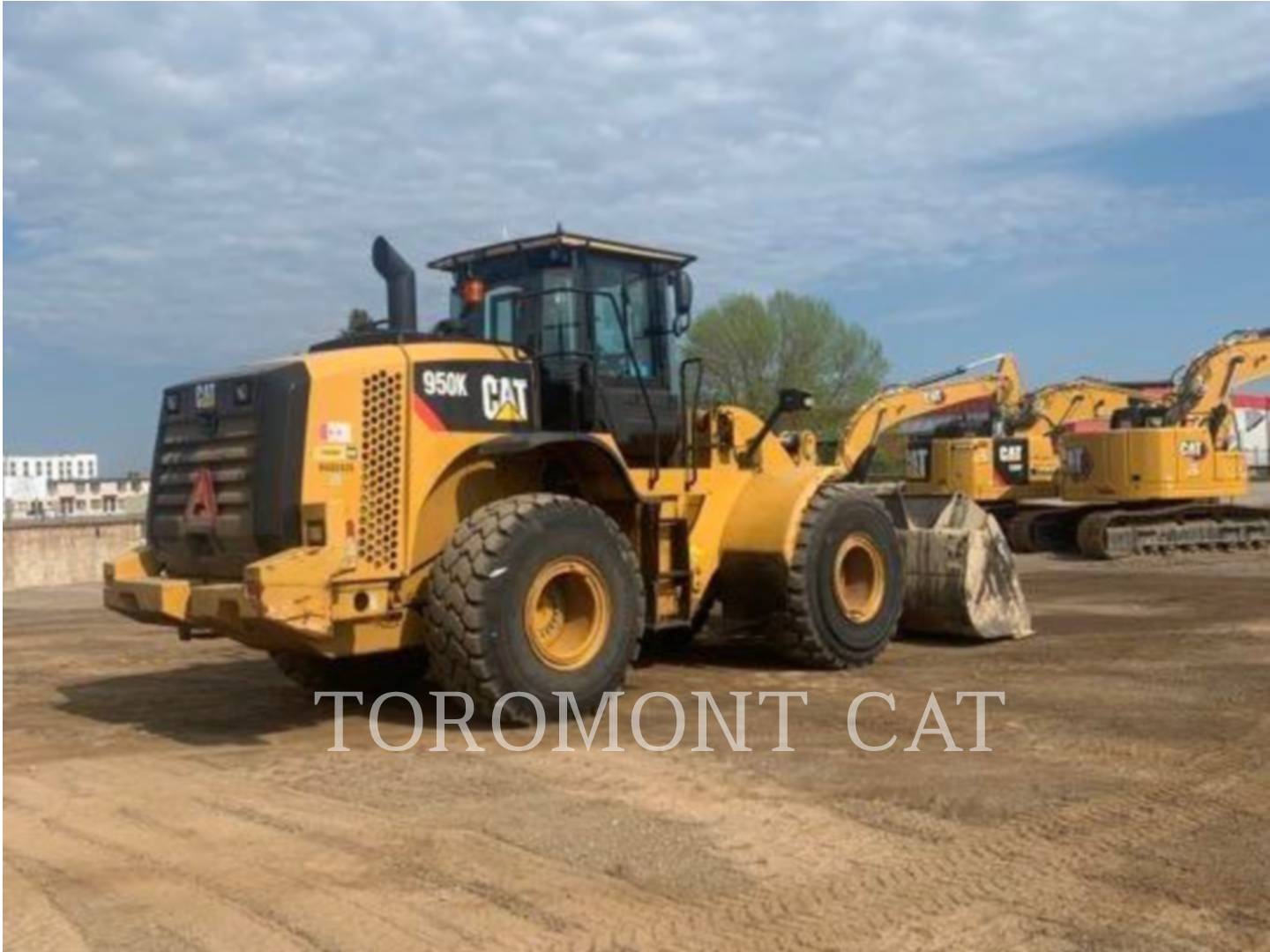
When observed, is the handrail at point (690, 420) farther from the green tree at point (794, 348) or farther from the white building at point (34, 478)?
the green tree at point (794, 348)

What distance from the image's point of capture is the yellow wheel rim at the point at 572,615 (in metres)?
8.09

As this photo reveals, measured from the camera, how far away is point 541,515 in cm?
790

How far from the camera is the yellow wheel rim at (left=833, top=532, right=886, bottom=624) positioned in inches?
402

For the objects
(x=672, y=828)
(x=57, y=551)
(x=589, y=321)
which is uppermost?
(x=589, y=321)

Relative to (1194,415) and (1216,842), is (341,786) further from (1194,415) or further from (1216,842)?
(1194,415)

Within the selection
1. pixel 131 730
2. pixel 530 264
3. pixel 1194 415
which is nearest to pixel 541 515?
pixel 530 264

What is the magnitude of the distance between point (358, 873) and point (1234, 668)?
6.76 meters

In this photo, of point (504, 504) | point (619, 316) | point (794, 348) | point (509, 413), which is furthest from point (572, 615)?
point (794, 348)

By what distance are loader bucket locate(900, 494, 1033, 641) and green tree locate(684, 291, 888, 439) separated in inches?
1160

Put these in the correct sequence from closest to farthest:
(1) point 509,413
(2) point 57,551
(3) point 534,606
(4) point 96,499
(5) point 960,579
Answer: (3) point 534,606
(1) point 509,413
(5) point 960,579
(2) point 57,551
(4) point 96,499

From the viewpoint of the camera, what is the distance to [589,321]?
9266 mm

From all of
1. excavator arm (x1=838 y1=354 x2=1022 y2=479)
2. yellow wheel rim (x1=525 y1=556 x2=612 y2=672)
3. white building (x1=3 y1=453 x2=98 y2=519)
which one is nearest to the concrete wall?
white building (x1=3 y1=453 x2=98 y2=519)

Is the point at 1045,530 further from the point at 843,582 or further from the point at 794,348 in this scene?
the point at 794,348

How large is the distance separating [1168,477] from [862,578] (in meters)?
12.6
